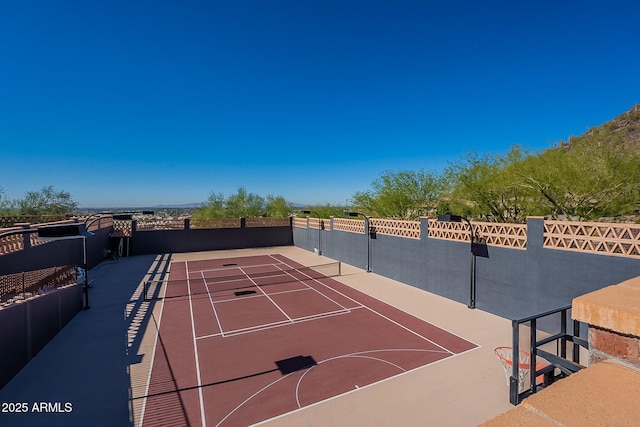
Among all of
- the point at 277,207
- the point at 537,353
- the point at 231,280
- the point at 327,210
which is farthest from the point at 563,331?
the point at 277,207

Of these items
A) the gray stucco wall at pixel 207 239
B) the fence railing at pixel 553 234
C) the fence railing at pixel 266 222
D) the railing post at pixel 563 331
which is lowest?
the gray stucco wall at pixel 207 239

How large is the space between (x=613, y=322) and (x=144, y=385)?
751 centimetres

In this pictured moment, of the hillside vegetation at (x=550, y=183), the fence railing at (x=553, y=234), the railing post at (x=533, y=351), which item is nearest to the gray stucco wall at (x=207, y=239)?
the hillside vegetation at (x=550, y=183)

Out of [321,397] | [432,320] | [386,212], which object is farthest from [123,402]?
[386,212]

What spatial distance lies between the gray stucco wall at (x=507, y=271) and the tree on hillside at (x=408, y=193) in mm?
10305

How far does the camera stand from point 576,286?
8164 mm

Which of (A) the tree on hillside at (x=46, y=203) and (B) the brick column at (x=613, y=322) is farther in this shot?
(A) the tree on hillside at (x=46, y=203)

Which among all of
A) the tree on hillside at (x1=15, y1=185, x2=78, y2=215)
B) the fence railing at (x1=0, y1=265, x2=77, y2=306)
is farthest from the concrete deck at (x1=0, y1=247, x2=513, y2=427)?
the tree on hillside at (x1=15, y1=185, x2=78, y2=215)

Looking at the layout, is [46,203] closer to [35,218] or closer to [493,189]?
[35,218]

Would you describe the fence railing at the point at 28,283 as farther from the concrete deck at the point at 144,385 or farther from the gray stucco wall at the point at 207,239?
the gray stucco wall at the point at 207,239

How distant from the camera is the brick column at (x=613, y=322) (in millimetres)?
1366

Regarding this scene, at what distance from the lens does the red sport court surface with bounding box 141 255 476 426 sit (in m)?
5.85

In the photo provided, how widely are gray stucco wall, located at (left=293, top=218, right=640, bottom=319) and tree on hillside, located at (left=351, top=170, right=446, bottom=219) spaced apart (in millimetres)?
10305

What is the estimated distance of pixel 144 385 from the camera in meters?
6.34
